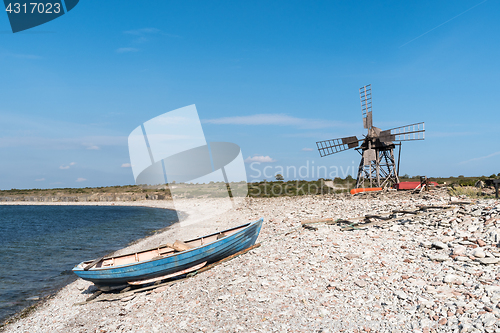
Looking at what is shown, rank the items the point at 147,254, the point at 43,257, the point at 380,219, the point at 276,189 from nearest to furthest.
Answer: the point at 147,254 → the point at 380,219 → the point at 43,257 → the point at 276,189

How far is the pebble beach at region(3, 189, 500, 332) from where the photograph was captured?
24.8ft

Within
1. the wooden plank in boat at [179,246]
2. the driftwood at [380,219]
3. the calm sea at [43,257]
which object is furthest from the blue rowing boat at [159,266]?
the driftwood at [380,219]

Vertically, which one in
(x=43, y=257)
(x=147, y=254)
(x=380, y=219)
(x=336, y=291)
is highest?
(x=380, y=219)

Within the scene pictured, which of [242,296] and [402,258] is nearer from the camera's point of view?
[242,296]

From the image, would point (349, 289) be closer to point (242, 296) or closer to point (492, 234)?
point (242, 296)

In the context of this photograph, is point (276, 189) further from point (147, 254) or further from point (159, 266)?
point (159, 266)

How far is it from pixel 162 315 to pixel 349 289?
6.28 meters

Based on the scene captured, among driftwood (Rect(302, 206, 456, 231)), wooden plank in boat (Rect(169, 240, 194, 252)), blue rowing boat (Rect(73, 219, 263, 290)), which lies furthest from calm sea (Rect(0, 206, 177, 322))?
driftwood (Rect(302, 206, 456, 231))

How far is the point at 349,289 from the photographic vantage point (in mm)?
9188

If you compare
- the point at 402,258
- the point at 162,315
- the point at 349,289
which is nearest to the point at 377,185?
the point at 402,258

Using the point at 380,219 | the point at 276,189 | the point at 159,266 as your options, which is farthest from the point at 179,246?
the point at 276,189

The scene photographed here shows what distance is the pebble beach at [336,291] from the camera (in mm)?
7551

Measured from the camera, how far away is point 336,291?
9.20 metres

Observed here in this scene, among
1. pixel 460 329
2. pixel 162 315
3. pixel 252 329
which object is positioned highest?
pixel 460 329
